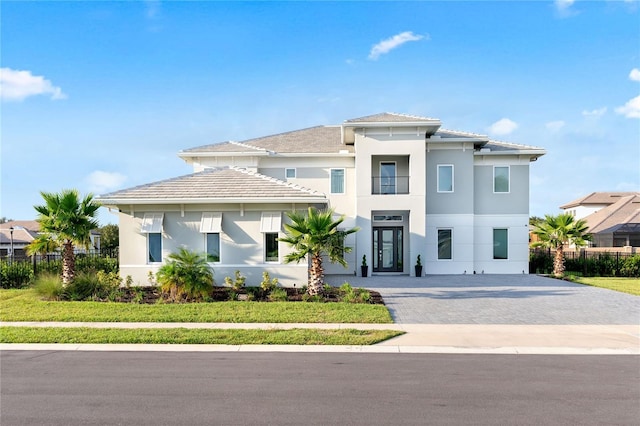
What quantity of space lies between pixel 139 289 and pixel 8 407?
10.6 metres

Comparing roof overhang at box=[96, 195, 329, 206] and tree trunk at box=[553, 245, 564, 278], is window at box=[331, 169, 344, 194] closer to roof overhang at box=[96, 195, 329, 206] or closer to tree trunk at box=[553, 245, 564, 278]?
roof overhang at box=[96, 195, 329, 206]

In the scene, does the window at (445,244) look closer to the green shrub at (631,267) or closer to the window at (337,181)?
the window at (337,181)

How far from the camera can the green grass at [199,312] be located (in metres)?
12.2

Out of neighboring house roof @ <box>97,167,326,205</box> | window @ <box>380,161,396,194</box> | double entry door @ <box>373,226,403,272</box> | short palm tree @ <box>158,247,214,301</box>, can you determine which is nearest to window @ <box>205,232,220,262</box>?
neighboring house roof @ <box>97,167,326,205</box>

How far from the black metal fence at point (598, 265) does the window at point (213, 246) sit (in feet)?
63.3

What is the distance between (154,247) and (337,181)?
35.4 feet

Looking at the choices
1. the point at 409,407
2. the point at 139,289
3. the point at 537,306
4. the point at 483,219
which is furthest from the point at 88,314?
the point at 483,219

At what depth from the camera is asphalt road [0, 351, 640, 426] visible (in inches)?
235

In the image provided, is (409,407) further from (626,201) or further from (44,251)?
(626,201)

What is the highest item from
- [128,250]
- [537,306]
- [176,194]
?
[176,194]

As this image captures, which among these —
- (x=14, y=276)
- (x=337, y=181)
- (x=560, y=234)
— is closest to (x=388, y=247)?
(x=337, y=181)

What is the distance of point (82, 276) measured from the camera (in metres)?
16.7

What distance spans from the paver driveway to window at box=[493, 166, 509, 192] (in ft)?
18.3

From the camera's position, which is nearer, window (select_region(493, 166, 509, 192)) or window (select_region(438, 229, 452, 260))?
window (select_region(438, 229, 452, 260))
